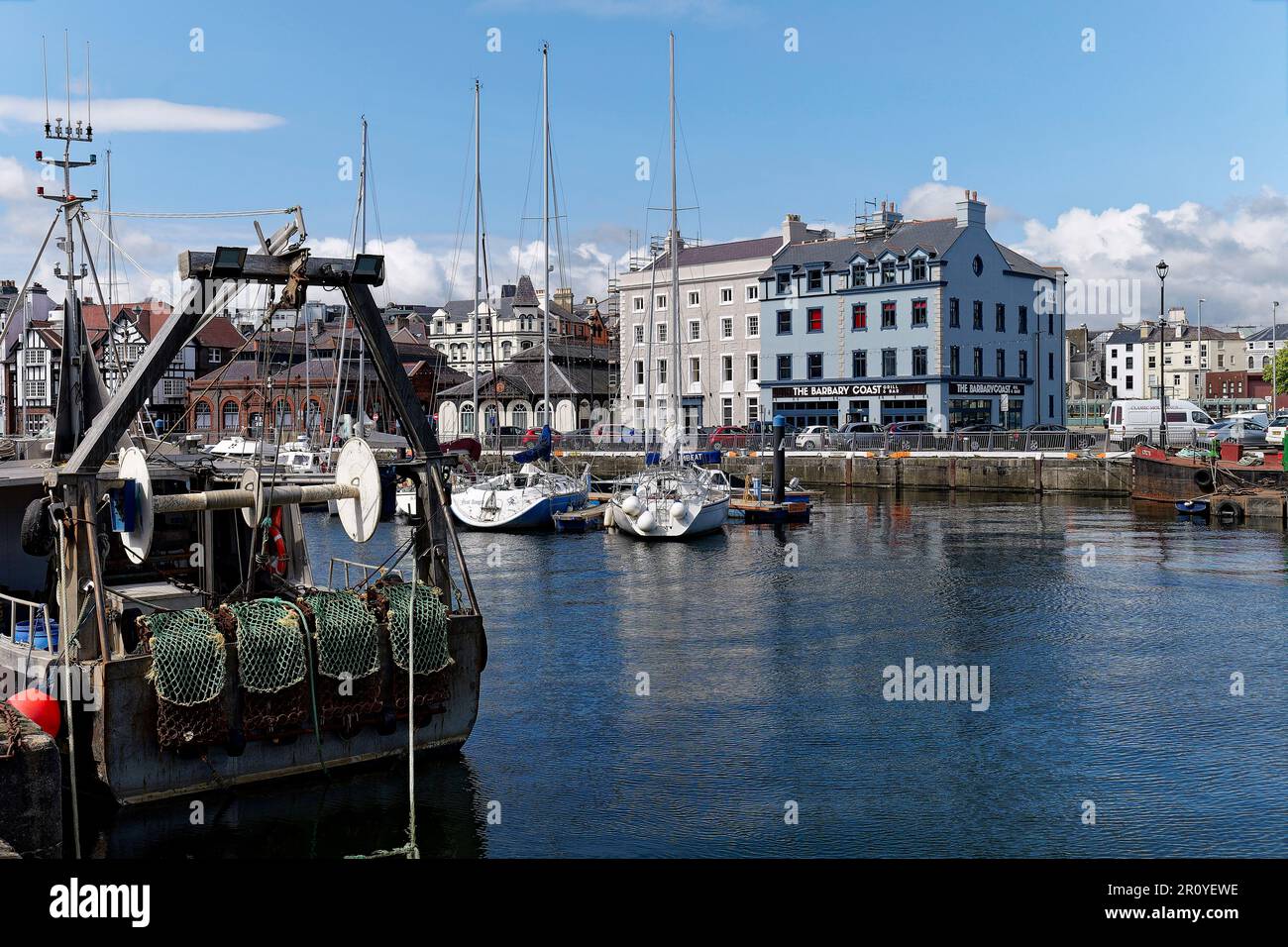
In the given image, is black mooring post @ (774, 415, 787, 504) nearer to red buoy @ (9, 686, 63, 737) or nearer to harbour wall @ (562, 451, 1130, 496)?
harbour wall @ (562, 451, 1130, 496)

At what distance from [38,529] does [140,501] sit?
1159 mm

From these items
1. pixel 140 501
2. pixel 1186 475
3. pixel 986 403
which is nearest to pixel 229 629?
pixel 140 501

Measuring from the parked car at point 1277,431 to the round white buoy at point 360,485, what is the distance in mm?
60111

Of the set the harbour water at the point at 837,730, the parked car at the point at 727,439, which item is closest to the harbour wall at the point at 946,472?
the parked car at the point at 727,439

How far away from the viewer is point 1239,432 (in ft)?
237

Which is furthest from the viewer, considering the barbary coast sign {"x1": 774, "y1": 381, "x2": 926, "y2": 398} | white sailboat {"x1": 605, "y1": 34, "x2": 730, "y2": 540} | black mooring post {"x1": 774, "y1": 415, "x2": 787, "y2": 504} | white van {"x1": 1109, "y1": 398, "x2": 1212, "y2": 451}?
the barbary coast sign {"x1": 774, "y1": 381, "x2": 926, "y2": 398}

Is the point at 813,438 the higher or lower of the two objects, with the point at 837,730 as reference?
higher

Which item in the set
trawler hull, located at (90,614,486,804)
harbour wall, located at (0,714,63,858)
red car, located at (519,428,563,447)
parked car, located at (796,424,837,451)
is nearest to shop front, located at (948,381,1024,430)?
parked car, located at (796,424,837,451)

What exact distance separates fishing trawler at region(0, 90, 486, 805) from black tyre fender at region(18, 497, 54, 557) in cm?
2

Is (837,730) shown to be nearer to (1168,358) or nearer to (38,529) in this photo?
(38,529)

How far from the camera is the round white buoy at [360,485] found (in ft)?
52.1

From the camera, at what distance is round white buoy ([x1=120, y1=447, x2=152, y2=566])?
14.7m

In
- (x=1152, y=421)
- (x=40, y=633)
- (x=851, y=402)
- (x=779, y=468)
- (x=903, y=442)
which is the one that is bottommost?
(x=40, y=633)

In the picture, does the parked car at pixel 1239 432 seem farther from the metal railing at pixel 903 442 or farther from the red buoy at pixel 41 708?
the red buoy at pixel 41 708
